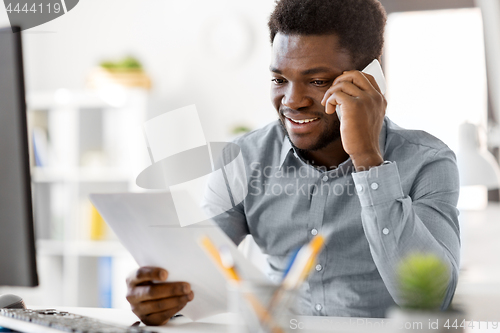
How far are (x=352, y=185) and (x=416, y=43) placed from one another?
5.46 ft

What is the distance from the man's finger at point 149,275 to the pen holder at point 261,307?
0.29m

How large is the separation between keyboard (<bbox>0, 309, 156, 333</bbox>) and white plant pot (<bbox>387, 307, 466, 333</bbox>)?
0.96 feet

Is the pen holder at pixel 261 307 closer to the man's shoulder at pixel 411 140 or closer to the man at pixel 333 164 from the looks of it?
the man at pixel 333 164

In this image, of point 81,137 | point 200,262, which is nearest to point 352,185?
point 200,262

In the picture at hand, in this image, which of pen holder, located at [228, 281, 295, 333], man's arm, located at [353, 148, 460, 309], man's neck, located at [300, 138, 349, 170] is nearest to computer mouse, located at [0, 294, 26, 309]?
pen holder, located at [228, 281, 295, 333]

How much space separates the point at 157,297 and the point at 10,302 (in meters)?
0.24

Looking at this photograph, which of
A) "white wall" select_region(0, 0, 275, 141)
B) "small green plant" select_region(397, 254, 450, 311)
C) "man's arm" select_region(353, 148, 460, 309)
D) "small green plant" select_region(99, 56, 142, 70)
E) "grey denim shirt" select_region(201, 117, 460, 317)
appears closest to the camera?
"small green plant" select_region(397, 254, 450, 311)

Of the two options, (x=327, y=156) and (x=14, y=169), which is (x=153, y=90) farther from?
(x=14, y=169)

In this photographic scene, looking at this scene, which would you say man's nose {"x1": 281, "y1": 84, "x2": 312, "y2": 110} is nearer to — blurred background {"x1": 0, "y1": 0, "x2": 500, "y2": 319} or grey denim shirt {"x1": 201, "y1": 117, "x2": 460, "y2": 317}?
grey denim shirt {"x1": 201, "y1": 117, "x2": 460, "y2": 317}

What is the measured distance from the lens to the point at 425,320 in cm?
48

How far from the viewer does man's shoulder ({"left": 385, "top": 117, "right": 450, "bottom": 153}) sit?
1.17m

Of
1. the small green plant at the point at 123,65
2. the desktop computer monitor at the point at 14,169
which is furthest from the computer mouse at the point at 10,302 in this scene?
the small green plant at the point at 123,65

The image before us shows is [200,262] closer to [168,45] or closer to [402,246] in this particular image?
[402,246]

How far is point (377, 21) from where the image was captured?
1.27 meters
